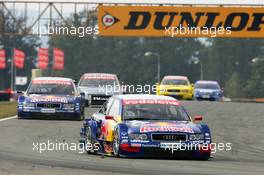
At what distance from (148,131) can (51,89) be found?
39.7 ft

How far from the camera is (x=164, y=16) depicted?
48.9 m

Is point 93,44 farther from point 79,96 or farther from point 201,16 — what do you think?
point 79,96

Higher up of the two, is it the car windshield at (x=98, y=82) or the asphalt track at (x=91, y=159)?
the car windshield at (x=98, y=82)

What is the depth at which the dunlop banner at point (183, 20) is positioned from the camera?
1912 inches

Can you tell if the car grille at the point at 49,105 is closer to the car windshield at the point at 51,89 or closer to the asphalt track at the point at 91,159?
the car windshield at the point at 51,89

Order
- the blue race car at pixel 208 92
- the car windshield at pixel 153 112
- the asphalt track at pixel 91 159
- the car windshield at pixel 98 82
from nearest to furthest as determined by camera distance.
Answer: the asphalt track at pixel 91 159
the car windshield at pixel 153 112
the car windshield at pixel 98 82
the blue race car at pixel 208 92

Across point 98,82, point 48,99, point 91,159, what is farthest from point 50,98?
point 98,82

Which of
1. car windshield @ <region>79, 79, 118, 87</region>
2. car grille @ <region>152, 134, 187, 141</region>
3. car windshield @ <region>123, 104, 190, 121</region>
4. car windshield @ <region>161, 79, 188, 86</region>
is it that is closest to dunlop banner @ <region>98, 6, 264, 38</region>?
car windshield @ <region>161, 79, 188, 86</region>

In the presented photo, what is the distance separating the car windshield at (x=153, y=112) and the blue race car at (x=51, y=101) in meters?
10.4

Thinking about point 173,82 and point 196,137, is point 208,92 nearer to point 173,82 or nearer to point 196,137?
point 173,82

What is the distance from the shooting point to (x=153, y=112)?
15.2 metres

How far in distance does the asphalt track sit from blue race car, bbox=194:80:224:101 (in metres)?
28.8

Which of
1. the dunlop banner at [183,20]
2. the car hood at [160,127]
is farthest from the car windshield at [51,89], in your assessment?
the dunlop banner at [183,20]

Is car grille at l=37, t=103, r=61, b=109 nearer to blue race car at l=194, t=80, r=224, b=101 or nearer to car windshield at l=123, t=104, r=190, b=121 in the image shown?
car windshield at l=123, t=104, r=190, b=121
